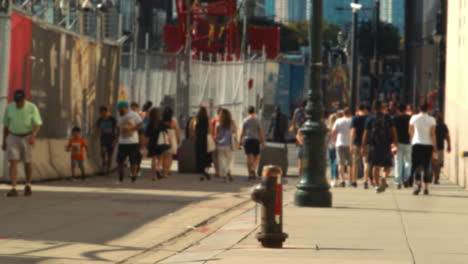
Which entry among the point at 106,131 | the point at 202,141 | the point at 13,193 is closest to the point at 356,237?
the point at 13,193

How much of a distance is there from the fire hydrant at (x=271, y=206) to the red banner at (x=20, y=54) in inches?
419

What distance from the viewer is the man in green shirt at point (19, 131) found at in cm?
1855

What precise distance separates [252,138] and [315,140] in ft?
29.5

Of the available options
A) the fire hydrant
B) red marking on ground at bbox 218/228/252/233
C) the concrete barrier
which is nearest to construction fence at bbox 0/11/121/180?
the concrete barrier

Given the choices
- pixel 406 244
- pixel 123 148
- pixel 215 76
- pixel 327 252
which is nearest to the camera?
pixel 327 252

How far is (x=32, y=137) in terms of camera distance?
1864 cm

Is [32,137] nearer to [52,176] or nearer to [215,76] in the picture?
[52,176]

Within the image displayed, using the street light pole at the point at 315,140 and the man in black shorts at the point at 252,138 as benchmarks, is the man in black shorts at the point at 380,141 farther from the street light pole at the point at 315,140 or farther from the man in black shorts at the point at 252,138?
the street light pole at the point at 315,140

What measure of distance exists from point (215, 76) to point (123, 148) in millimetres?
15533

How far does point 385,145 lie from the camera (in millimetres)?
22766

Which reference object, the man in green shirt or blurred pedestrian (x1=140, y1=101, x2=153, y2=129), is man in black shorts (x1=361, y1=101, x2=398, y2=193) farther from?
blurred pedestrian (x1=140, y1=101, x2=153, y2=129)

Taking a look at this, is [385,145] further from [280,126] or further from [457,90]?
[280,126]

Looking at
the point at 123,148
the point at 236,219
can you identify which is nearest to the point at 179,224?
the point at 236,219

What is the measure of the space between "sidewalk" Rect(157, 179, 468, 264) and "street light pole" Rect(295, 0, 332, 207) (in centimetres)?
35
